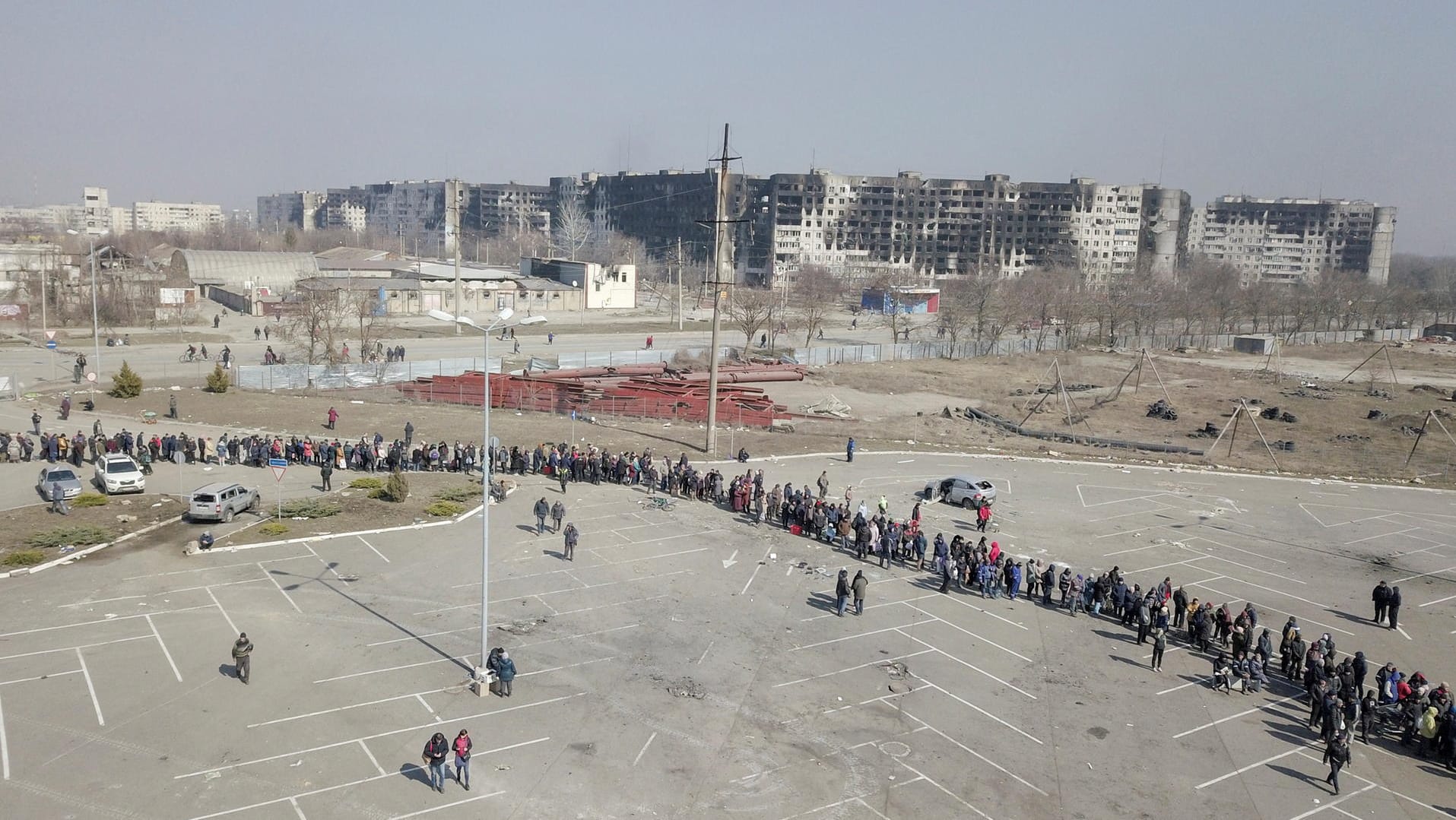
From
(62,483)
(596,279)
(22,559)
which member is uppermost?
(596,279)

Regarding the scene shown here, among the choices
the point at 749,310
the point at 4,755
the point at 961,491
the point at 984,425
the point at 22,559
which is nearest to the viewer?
the point at 4,755

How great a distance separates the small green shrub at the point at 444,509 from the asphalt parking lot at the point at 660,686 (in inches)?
65.4

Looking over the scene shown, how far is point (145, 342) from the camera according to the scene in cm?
7194

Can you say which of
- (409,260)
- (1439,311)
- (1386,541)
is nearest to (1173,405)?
(1386,541)

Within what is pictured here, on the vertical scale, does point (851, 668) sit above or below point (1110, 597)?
below

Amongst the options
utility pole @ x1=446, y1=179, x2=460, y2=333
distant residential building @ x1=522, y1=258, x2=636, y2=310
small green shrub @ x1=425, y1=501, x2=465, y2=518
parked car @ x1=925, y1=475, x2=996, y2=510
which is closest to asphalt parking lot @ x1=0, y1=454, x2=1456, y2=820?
small green shrub @ x1=425, y1=501, x2=465, y2=518

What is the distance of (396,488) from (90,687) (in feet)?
45.6

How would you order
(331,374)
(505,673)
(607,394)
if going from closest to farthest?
(505,673), (607,394), (331,374)

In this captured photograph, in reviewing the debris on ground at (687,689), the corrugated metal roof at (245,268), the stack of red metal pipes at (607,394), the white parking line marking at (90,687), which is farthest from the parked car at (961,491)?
the corrugated metal roof at (245,268)

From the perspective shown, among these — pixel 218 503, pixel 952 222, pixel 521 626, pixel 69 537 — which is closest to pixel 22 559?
pixel 69 537

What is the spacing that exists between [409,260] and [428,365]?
71.4 m

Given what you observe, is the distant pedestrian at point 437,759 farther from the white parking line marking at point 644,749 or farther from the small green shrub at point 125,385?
the small green shrub at point 125,385

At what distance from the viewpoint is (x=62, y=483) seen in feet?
103

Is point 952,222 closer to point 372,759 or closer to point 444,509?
point 444,509
